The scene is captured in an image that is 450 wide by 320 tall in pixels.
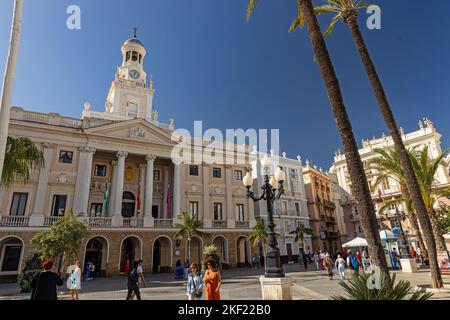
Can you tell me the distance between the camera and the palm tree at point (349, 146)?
19.5 feet

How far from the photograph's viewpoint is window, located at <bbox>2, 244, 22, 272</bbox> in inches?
863

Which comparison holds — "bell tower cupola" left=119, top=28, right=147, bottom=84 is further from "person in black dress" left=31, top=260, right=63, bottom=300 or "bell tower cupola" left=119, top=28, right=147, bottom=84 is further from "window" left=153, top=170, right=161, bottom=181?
"person in black dress" left=31, top=260, right=63, bottom=300

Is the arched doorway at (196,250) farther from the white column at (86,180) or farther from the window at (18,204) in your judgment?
the window at (18,204)

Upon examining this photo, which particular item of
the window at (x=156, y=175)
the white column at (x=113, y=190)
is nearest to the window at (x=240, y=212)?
the window at (x=156, y=175)

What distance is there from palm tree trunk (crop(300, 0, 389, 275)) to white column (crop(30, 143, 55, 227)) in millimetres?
23958

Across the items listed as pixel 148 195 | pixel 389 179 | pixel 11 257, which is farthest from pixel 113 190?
pixel 389 179

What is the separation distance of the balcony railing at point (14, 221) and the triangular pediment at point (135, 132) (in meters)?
8.97

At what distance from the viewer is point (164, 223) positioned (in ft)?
89.9

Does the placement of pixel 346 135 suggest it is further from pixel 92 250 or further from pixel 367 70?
pixel 92 250

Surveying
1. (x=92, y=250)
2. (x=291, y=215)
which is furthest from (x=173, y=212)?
(x=291, y=215)

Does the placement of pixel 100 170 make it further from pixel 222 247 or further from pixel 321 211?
pixel 321 211

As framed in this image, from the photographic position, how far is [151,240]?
25922 mm

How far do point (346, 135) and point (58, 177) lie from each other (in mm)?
25615

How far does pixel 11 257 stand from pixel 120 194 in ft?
30.9
